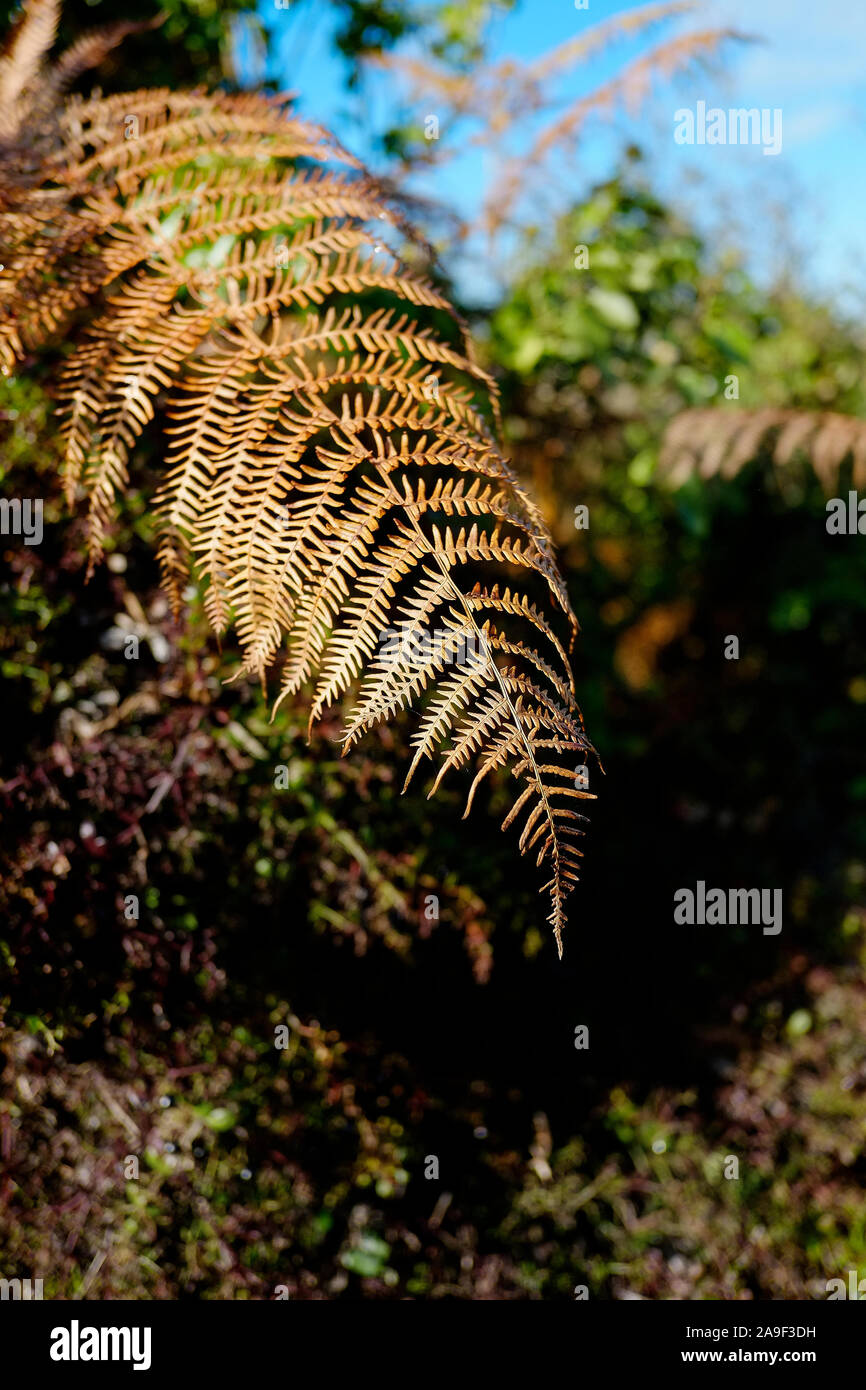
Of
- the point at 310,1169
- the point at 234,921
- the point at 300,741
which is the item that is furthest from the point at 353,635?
the point at 310,1169

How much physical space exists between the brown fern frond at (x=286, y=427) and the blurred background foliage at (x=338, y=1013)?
1.09 ft

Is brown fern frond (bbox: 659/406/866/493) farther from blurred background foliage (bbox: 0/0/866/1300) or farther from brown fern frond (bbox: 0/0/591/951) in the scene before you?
brown fern frond (bbox: 0/0/591/951)

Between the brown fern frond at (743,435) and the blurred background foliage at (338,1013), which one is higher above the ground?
the brown fern frond at (743,435)

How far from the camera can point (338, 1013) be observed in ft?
6.29

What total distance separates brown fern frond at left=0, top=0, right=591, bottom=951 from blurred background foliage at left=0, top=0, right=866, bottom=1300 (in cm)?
33

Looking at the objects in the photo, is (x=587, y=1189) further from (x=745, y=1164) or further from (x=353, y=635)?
(x=353, y=635)

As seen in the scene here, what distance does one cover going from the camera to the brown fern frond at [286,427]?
3.80 ft

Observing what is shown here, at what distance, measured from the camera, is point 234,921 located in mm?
1822

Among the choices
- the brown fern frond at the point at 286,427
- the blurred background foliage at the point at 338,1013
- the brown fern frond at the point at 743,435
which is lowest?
the blurred background foliage at the point at 338,1013

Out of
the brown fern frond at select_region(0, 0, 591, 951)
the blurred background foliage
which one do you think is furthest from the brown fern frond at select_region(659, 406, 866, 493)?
the brown fern frond at select_region(0, 0, 591, 951)

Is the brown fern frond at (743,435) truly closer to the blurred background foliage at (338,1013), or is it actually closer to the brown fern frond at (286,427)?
the blurred background foliage at (338,1013)

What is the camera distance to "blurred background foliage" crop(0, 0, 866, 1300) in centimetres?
174

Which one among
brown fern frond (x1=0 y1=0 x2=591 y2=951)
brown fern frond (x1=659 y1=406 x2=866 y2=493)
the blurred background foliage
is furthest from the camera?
brown fern frond (x1=659 y1=406 x2=866 y2=493)

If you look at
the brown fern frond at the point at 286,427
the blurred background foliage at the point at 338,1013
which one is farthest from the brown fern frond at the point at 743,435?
the brown fern frond at the point at 286,427
